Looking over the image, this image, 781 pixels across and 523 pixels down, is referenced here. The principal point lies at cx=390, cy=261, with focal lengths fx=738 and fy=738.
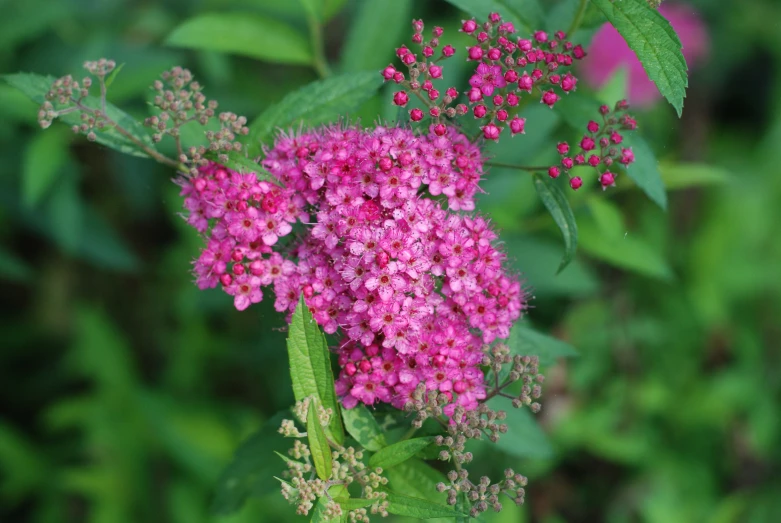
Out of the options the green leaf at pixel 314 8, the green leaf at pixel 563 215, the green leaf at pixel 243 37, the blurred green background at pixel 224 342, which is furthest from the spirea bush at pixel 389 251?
the blurred green background at pixel 224 342

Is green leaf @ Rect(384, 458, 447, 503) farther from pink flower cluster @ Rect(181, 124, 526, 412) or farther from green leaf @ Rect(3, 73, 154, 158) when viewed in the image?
green leaf @ Rect(3, 73, 154, 158)

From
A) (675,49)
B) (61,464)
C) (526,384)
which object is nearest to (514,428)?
(526,384)

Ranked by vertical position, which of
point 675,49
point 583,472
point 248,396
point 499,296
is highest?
point 675,49

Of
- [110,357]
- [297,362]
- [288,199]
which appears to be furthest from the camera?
[110,357]

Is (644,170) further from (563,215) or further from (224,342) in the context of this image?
(224,342)

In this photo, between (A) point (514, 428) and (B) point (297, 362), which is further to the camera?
(A) point (514, 428)

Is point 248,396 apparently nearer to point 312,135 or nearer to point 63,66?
point 63,66

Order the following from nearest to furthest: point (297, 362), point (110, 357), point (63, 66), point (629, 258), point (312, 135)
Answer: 1. point (297, 362)
2. point (312, 135)
3. point (629, 258)
4. point (63, 66)
5. point (110, 357)
